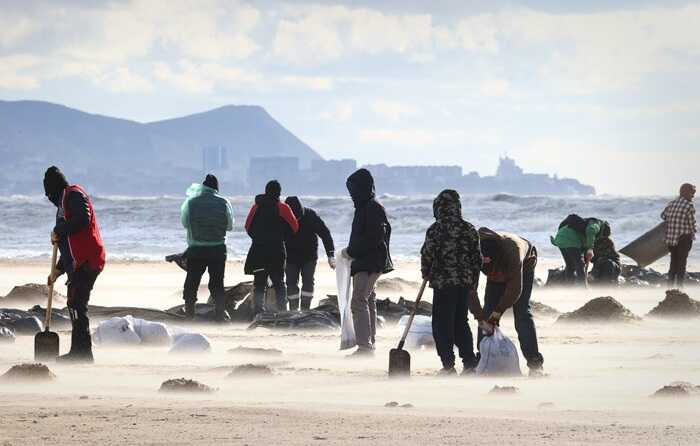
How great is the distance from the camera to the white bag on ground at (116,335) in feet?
42.5

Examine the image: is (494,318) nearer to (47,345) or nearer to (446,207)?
(446,207)

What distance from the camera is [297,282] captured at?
15.9 m

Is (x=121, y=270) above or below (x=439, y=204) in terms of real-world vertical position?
below

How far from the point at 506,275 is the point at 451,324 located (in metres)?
0.73

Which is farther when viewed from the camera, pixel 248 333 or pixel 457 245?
pixel 248 333

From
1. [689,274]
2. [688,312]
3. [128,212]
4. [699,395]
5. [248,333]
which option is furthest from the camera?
[128,212]

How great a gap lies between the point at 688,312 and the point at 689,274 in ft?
21.4

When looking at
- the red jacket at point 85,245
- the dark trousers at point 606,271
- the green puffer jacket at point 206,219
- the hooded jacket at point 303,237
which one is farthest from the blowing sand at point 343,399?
the dark trousers at point 606,271

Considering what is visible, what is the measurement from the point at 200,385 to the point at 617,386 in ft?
9.87

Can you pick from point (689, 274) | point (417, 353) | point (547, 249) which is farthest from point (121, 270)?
point (417, 353)

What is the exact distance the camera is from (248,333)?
14.4m

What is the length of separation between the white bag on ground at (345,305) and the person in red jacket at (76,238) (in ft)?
7.50

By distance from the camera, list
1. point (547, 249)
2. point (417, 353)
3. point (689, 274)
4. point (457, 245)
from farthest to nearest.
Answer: point (547, 249), point (689, 274), point (417, 353), point (457, 245)

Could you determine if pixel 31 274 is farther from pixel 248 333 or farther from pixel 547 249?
pixel 547 249
